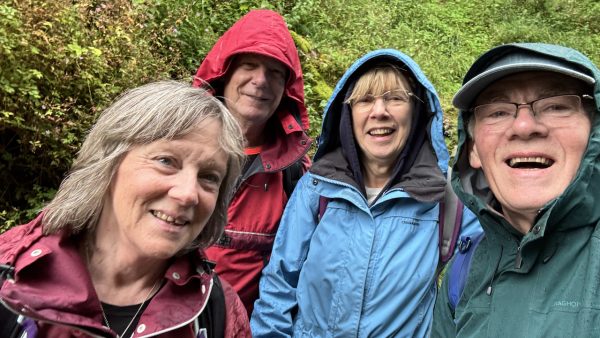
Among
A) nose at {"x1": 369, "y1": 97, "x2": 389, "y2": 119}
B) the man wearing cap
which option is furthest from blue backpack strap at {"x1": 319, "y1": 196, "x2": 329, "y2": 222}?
the man wearing cap

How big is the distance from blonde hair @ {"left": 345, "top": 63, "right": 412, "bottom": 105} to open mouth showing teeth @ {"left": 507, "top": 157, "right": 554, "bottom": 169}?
1238 millimetres

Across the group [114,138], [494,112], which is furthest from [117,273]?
[494,112]

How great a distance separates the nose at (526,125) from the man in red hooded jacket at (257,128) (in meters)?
1.76

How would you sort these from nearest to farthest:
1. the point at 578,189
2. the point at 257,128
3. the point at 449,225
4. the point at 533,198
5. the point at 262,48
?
the point at 578,189 < the point at 533,198 < the point at 449,225 < the point at 262,48 < the point at 257,128

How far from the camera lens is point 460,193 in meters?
2.10

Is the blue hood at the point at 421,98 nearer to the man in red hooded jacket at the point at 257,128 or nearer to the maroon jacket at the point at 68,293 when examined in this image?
the man in red hooded jacket at the point at 257,128

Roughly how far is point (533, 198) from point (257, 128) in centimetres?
216

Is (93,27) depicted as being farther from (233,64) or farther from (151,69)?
(233,64)

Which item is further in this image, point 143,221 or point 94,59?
point 94,59

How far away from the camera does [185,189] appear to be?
6.12 ft

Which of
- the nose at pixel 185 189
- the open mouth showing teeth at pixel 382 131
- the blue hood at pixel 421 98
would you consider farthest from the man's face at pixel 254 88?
the nose at pixel 185 189

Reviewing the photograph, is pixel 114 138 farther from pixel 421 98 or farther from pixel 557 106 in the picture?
pixel 421 98

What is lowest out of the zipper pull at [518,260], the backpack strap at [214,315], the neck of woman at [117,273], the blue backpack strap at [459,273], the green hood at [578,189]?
the backpack strap at [214,315]

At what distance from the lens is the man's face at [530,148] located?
5.62 ft
